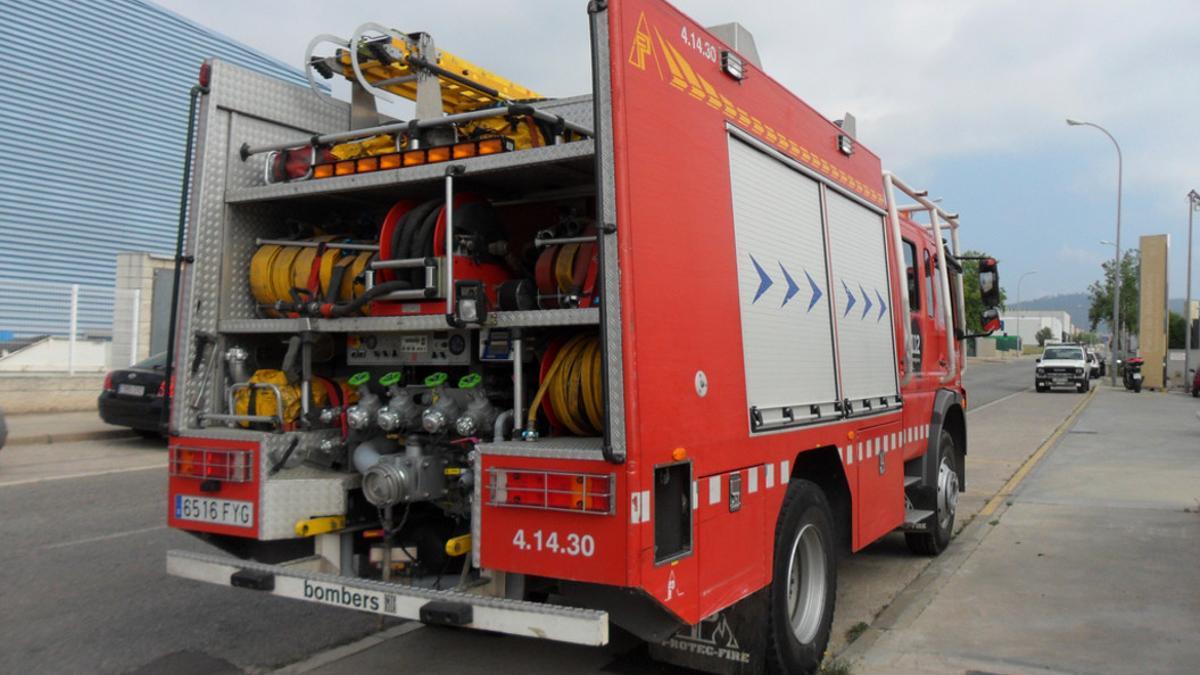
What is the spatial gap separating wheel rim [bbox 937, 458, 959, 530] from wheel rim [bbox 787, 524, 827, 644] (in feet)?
8.64

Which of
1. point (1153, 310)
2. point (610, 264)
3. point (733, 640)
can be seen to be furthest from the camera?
point (1153, 310)

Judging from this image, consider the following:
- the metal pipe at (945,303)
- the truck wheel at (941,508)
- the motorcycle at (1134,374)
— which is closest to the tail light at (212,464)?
the truck wheel at (941,508)

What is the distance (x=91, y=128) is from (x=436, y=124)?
32.3 meters

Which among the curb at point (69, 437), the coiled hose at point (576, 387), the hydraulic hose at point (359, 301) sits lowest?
the curb at point (69, 437)

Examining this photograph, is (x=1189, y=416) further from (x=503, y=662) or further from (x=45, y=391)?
(x=45, y=391)

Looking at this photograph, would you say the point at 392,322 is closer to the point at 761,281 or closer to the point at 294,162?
the point at 294,162

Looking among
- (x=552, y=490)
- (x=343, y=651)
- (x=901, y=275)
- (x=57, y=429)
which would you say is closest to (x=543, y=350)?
(x=552, y=490)

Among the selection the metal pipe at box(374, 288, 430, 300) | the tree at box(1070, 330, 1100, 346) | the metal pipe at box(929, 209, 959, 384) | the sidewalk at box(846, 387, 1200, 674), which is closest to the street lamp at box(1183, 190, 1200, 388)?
the sidewalk at box(846, 387, 1200, 674)

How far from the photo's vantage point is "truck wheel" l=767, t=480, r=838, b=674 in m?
4.16

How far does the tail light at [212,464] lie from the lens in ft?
13.7

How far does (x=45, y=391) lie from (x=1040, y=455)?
1760 cm

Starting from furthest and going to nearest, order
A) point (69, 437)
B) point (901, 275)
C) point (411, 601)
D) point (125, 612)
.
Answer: point (69, 437) → point (901, 275) → point (125, 612) → point (411, 601)

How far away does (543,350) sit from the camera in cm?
411

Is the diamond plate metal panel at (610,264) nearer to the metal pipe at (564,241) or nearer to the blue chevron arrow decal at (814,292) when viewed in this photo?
the metal pipe at (564,241)
